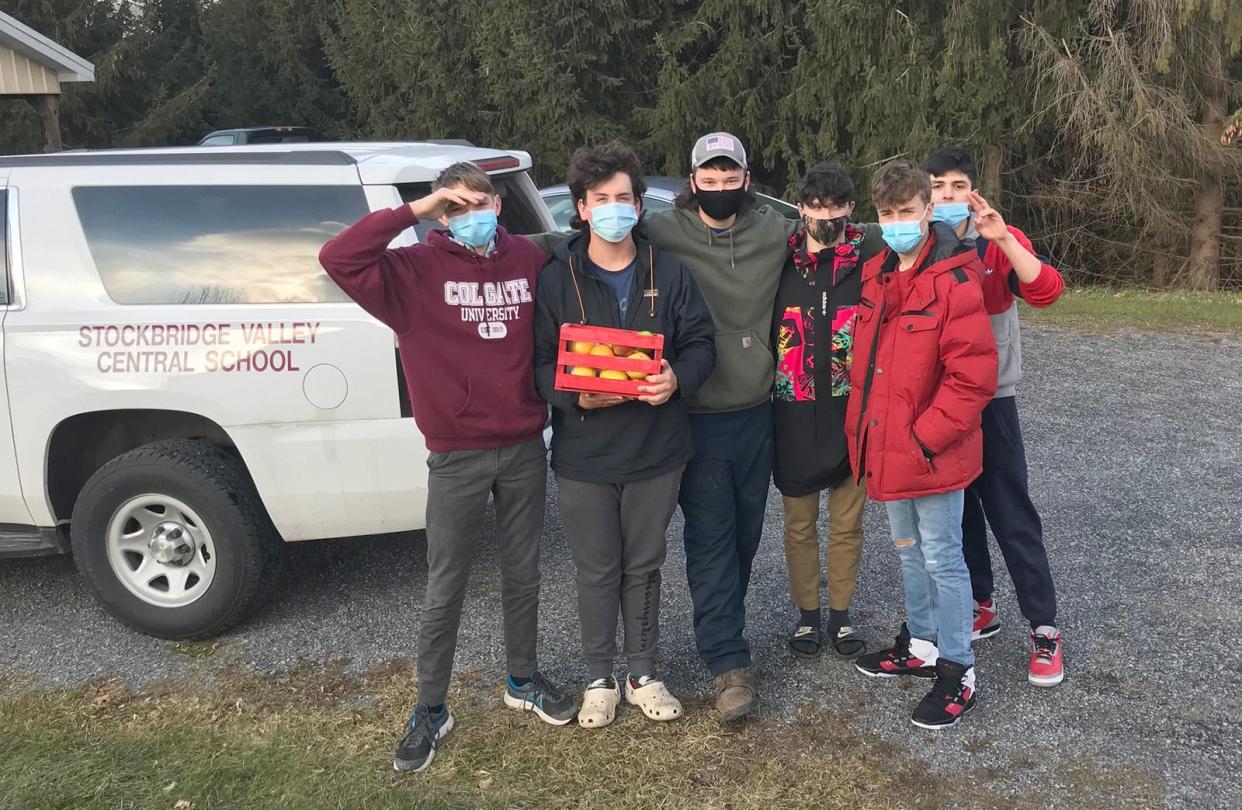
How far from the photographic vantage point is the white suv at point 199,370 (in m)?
4.05

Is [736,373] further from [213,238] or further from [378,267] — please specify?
[213,238]

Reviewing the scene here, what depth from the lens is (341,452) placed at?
4.07 metres

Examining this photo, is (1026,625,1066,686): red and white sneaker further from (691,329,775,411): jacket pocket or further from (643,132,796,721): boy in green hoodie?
(691,329,775,411): jacket pocket

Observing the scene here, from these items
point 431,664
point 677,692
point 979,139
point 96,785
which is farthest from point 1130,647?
point 979,139

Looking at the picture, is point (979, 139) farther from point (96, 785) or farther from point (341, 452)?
point (96, 785)

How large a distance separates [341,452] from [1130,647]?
3.19 meters

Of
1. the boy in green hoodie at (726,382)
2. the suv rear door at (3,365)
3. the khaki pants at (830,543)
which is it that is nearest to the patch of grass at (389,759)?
the boy in green hoodie at (726,382)

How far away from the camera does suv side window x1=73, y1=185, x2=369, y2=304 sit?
4.14 meters

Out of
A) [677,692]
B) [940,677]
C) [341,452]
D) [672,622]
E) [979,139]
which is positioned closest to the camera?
[940,677]

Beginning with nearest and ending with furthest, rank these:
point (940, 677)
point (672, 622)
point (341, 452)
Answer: point (940, 677), point (341, 452), point (672, 622)

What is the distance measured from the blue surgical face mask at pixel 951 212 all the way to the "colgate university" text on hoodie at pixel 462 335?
1.40 m

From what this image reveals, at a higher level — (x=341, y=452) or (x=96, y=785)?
(x=341, y=452)

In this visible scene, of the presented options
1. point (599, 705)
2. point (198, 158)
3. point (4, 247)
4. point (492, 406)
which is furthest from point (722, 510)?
point (4, 247)

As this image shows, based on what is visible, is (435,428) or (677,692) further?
(677,692)
